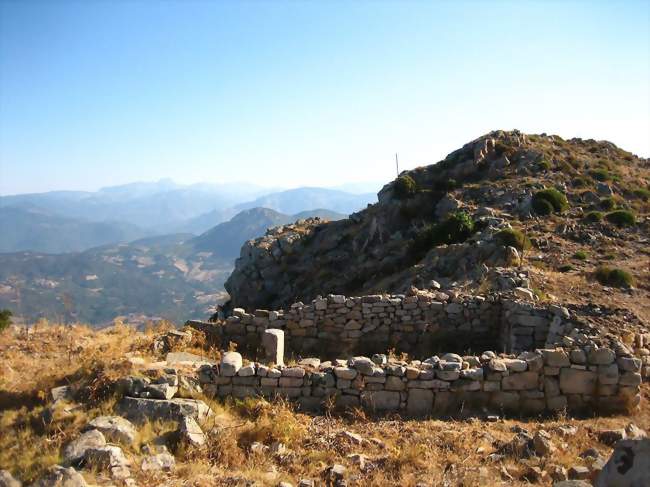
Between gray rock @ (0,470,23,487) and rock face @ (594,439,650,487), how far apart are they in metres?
7.43

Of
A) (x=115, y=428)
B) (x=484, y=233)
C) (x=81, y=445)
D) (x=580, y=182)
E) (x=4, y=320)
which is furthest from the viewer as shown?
(x=580, y=182)

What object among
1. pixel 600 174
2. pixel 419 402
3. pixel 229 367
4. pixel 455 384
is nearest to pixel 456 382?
pixel 455 384

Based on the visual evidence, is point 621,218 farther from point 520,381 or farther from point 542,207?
point 520,381

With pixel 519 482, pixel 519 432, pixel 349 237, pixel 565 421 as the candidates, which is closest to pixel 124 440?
pixel 519 482

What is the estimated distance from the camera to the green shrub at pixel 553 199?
2511cm

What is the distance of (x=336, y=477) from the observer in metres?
6.45

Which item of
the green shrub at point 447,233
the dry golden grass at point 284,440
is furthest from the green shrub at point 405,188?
the dry golden grass at point 284,440

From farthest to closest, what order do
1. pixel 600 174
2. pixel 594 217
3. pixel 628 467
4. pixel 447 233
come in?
pixel 600 174, pixel 447 233, pixel 594 217, pixel 628 467

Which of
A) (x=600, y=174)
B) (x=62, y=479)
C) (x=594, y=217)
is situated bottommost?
(x=62, y=479)

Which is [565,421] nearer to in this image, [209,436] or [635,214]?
[209,436]

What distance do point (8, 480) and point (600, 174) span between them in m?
34.3

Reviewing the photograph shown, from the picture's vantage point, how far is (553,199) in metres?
25.4

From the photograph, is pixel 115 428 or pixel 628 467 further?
pixel 115 428

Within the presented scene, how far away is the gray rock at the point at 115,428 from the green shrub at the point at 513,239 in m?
16.6
